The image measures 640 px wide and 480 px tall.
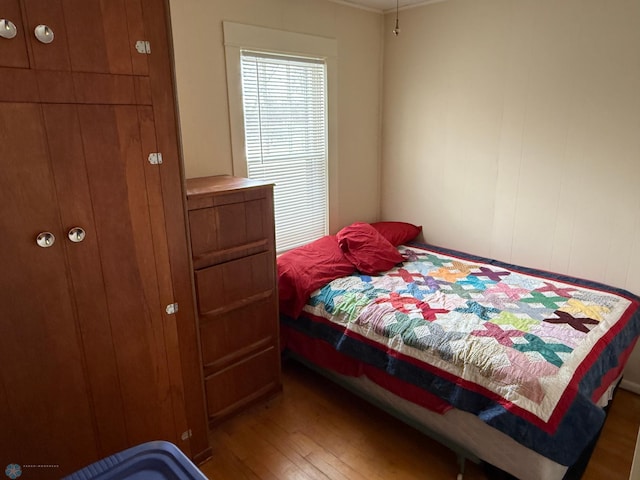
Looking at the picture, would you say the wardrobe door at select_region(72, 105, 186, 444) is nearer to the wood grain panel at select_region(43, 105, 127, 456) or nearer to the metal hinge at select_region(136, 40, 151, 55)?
the wood grain panel at select_region(43, 105, 127, 456)

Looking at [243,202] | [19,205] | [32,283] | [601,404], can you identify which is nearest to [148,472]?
[32,283]

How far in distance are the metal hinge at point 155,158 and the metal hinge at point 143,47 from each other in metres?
0.36

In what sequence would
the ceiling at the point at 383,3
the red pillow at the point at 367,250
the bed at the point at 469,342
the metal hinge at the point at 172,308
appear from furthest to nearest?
the ceiling at the point at 383,3 < the red pillow at the point at 367,250 < the metal hinge at the point at 172,308 < the bed at the point at 469,342

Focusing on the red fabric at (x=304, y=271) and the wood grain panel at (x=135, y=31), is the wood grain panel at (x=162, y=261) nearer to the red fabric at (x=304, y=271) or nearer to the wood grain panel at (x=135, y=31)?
the wood grain panel at (x=135, y=31)

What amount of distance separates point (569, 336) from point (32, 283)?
7.30 ft

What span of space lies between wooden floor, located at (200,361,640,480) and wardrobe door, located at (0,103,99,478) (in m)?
0.76

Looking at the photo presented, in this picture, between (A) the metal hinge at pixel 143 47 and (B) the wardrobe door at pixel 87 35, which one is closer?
(B) the wardrobe door at pixel 87 35

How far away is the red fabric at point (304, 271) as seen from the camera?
8.30 feet

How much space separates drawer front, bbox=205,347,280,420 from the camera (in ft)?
7.21

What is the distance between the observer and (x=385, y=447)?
2139 mm

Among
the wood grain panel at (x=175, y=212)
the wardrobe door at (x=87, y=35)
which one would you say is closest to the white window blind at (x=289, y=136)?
the wood grain panel at (x=175, y=212)

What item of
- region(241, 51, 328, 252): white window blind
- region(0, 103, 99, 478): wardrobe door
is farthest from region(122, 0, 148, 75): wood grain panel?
region(241, 51, 328, 252): white window blind

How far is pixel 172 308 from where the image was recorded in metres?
1.80

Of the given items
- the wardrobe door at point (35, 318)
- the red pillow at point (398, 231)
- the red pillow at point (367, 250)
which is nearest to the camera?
the wardrobe door at point (35, 318)
